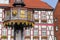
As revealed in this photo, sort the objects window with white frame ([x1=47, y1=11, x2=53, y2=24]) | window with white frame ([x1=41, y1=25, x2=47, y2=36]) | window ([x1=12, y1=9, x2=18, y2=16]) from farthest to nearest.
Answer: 1. window with white frame ([x1=47, y1=11, x2=53, y2=24])
2. window with white frame ([x1=41, y1=25, x2=47, y2=36])
3. window ([x1=12, y1=9, x2=18, y2=16])

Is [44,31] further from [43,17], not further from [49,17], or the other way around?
[49,17]

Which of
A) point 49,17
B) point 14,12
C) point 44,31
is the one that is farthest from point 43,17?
point 14,12

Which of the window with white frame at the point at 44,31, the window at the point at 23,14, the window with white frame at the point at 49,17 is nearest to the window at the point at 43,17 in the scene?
the window with white frame at the point at 49,17

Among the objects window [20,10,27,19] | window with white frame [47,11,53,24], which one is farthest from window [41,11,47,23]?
window [20,10,27,19]

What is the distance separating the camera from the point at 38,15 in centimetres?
3866

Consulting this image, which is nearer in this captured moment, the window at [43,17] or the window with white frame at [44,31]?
the window with white frame at [44,31]

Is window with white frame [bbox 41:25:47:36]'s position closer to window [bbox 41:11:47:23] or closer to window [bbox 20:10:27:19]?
window [bbox 41:11:47:23]

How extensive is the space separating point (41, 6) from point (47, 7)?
0.99 m

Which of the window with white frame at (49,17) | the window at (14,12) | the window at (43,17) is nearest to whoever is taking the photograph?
the window at (14,12)

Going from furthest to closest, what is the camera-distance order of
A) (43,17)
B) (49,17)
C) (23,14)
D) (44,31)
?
1. (49,17)
2. (43,17)
3. (44,31)
4. (23,14)

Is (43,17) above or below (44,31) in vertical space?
above

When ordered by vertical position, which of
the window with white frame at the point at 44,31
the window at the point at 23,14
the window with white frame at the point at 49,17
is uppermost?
the window at the point at 23,14

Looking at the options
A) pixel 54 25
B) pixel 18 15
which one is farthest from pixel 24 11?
pixel 54 25

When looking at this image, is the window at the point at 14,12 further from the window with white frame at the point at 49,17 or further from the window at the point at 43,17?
the window with white frame at the point at 49,17
